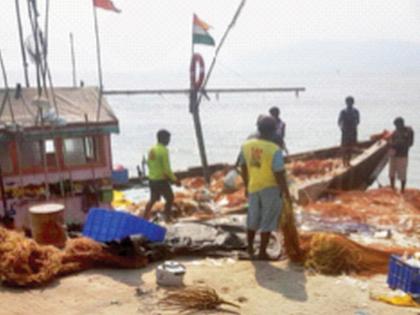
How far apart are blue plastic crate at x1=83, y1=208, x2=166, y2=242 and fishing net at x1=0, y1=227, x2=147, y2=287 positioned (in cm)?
19

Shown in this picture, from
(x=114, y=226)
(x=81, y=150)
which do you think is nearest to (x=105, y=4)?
(x=81, y=150)

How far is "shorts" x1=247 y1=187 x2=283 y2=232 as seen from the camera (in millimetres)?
5871

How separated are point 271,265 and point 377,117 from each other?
145 ft

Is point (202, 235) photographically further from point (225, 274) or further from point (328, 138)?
point (328, 138)

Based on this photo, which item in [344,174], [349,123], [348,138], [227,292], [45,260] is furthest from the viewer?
[344,174]

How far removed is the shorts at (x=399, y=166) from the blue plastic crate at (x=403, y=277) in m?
5.99

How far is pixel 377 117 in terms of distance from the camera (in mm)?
46875

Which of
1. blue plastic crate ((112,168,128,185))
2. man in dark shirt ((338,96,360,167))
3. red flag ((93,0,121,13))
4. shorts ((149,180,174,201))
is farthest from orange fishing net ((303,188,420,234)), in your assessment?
blue plastic crate ((112,168,128,185))

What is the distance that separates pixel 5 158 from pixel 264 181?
5670mm

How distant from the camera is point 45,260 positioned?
5.46m

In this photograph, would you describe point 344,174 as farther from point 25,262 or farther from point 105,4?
point 25,262

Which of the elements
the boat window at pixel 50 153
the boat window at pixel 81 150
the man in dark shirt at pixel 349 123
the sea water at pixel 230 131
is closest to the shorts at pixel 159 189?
the boat window at pixel 81 150

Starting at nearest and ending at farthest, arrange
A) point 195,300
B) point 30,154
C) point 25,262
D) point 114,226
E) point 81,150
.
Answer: point 195,300 → point 25,262 → point 114,226 → point 30,154 → point 81,150

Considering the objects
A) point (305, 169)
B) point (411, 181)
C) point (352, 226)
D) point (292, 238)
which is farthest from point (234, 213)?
point (411, 181)
